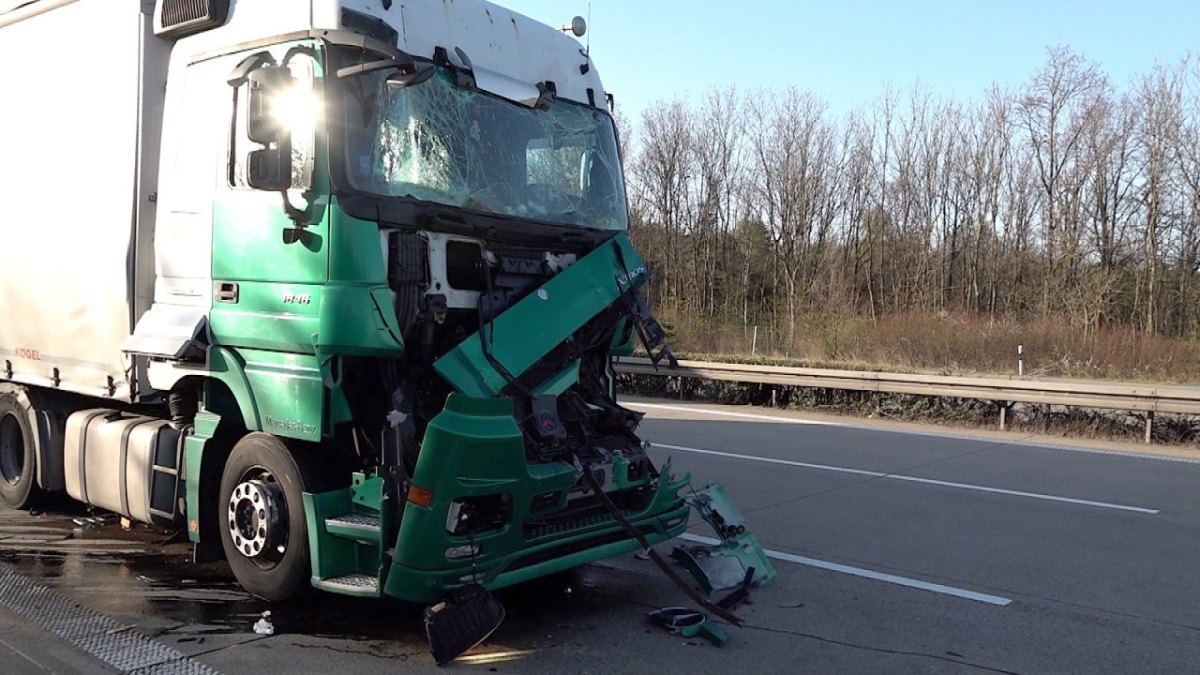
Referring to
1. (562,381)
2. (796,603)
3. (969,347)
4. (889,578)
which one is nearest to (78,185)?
(562,381)

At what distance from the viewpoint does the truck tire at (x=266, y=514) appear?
16.9ft

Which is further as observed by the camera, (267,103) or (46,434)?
(46,434)

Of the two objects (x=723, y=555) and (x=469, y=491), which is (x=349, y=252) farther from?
(x=723, y=555)

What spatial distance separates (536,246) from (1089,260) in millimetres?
30778

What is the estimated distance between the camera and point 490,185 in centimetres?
564

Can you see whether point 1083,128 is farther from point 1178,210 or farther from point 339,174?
point 339,174

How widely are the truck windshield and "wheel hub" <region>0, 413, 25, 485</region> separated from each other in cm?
495

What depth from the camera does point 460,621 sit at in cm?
458

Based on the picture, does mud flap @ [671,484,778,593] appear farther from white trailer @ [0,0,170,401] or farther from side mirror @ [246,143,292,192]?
white trailer @ [0,0,170,401]

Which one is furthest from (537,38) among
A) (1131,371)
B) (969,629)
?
(1131,371)

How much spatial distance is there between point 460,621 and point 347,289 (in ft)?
5.73

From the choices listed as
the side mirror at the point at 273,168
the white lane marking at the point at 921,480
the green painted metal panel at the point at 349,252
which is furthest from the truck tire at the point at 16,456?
the white lane marking at the point at 921,480

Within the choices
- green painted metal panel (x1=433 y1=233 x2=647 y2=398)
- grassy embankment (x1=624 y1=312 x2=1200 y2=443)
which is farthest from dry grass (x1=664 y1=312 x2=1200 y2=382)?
green painted metal panel (x1=433 y1=233 x2=647 y2=398)

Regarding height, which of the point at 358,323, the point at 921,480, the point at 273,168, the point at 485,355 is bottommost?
the point at 921,480
